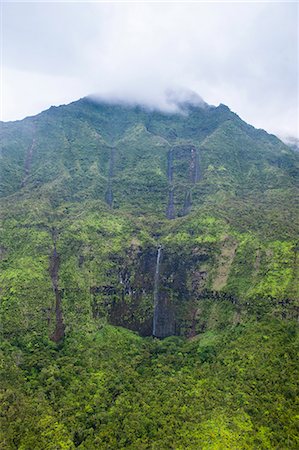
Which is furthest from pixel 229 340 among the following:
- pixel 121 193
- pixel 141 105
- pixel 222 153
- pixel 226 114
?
pixel 141 105

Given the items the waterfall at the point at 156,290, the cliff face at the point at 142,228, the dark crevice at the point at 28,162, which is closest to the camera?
the cliff face at the point at 142,228

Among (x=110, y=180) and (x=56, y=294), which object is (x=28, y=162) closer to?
(x=110, y=180)

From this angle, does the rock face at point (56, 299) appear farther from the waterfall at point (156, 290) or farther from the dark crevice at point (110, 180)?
the dark crevice at point (110, 180)

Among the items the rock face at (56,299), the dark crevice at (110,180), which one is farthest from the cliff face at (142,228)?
the dark crevice at (110,180)

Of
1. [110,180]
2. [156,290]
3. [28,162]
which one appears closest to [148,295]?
[156,290]

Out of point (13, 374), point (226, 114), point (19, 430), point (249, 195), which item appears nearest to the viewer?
point (19, 430)

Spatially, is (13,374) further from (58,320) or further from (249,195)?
(249,195)

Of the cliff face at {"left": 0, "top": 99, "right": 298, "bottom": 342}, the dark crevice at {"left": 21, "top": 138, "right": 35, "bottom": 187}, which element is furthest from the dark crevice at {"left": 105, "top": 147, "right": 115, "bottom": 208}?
the dark crevice at {"left": 21, "top": 138, "right": 35, "bottom": 187}
